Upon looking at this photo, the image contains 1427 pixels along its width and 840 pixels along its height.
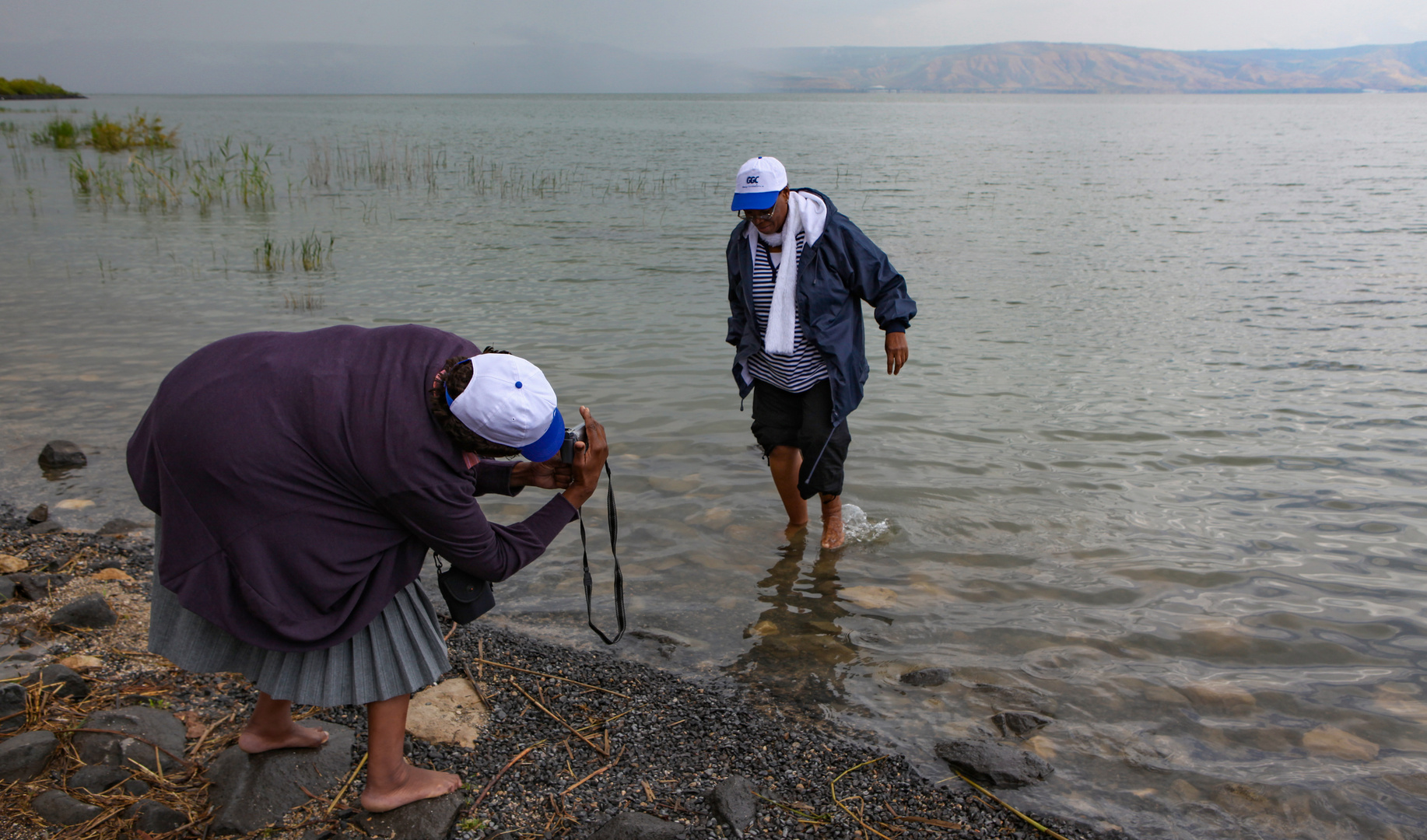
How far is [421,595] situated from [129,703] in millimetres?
1504

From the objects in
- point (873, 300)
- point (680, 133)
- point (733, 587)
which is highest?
point (680, 133)

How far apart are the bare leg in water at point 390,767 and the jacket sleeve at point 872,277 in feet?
9.37

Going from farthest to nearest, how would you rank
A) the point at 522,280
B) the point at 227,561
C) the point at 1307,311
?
the point at 522,280 < the point at 1307,311 < the point at 227,561

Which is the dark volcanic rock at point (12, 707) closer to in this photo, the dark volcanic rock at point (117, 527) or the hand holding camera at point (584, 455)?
the hand holding camera at point (584, 455)

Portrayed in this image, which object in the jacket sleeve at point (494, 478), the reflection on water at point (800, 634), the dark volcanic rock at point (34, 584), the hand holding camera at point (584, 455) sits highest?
the hand holding camera at point (584, 455)

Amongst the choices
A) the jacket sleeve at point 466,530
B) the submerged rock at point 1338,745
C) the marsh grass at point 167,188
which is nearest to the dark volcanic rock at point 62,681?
the jacket sleeve at point 466,530

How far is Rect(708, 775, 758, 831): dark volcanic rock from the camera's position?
287 cm

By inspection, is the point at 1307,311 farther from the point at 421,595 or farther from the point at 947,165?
the point at 947,165

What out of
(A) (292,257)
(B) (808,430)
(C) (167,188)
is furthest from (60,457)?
(C) (167,188)

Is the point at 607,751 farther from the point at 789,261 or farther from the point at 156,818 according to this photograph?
the point at 789,261

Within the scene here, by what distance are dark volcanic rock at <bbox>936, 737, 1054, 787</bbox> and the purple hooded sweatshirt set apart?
6.55ft

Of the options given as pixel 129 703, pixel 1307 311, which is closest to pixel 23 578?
pixel 129 703

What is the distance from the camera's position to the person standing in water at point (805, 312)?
14.7 ft

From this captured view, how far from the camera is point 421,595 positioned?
2.75m
